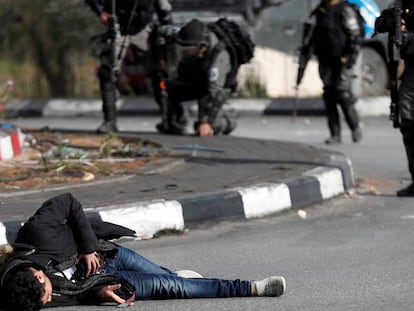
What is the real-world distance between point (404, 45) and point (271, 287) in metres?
3.50

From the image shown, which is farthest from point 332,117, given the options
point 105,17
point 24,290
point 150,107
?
point 24,290

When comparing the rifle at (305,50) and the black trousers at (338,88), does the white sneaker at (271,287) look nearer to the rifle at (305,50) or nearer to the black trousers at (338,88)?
the rifle at (305,50)

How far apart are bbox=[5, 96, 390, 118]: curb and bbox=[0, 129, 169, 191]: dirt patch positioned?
5.78 metres

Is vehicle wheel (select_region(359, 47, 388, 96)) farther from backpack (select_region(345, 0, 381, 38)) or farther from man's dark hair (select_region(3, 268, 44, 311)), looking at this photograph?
man's dark hair (select_region(3, 268, 44, 311))

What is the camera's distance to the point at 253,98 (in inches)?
696

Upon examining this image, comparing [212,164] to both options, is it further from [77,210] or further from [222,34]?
[77,210]

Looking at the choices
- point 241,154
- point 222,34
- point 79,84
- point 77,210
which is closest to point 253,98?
point 79,84

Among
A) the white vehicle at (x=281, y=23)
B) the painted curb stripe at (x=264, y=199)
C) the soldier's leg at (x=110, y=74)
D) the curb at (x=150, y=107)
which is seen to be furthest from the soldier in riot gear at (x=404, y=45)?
the white vehicle at (x=281, y=23)

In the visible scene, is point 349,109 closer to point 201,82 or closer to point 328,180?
point 201,82

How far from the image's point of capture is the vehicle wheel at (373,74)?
18.1 meters

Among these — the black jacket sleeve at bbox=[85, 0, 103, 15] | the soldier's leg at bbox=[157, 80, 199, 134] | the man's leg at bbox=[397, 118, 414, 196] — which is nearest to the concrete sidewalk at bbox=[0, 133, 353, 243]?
the man's leg at bbox=[397, 118, 414, 196]

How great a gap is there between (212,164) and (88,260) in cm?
418

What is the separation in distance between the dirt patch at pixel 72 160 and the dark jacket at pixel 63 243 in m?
2.65

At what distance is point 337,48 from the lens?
493 inches
